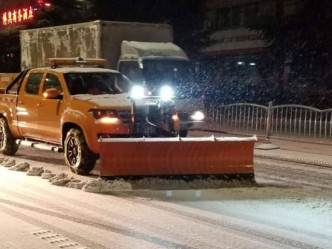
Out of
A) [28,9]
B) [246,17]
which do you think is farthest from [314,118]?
[246,17]

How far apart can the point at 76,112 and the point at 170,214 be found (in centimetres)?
325

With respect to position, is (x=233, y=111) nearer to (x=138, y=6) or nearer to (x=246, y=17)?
(x=138, y=6)

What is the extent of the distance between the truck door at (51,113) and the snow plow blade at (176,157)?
75.8 inches

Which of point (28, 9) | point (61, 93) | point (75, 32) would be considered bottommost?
point (61, 93)

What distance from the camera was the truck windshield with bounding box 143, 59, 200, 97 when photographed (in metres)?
14.6

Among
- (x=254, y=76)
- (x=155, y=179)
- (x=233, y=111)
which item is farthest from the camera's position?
(x=254, y=76)

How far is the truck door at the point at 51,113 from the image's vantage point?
31.6 ft

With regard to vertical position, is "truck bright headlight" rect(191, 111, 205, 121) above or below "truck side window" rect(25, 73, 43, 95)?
below

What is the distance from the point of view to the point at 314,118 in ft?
44.0

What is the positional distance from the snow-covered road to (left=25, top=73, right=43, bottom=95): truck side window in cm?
206

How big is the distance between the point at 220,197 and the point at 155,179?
1192 millimetres

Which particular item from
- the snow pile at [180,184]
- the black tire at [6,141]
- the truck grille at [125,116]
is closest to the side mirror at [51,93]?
the truck grille at [125,116]

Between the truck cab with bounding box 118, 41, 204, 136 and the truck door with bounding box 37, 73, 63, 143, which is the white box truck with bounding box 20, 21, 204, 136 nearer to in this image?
the truck cab with bounding box 118, 41, 204, 136

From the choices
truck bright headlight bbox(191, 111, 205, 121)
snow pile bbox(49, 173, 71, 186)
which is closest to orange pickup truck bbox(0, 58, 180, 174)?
snow pile bbox(49, 173, 71, 186)
